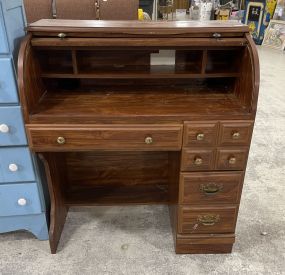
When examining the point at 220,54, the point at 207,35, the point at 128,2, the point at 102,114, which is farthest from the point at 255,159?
the point at 128,2

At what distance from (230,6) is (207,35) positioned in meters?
4.77

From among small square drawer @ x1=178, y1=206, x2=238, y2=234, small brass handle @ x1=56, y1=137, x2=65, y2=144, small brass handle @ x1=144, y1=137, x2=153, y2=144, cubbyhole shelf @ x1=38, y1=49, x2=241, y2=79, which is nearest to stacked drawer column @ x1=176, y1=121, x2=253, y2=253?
small square drawer @ x1=178, y1=206, x2=238, y2=234

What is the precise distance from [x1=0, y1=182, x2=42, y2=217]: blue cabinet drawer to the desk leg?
0.24 ft

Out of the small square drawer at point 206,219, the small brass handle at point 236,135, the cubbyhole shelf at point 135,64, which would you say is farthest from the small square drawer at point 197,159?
the cubbyhole shelf at point 135,64

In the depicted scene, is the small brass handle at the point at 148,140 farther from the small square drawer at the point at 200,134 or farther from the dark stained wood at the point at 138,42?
the dark stained wood at the point at 138,42

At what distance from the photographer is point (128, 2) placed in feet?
9.00

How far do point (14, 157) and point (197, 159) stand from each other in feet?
2.68

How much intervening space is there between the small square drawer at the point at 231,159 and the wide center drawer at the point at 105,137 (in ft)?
0.65

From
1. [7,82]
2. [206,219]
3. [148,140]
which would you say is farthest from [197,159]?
[7,82]

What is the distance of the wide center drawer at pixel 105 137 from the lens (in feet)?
4.11

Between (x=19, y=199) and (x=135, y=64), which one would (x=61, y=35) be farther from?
(x=19, y=199)

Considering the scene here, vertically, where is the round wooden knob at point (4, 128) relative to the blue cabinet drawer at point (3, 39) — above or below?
below

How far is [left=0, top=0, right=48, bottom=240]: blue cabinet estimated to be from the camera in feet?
3.95

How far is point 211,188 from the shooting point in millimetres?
1415
